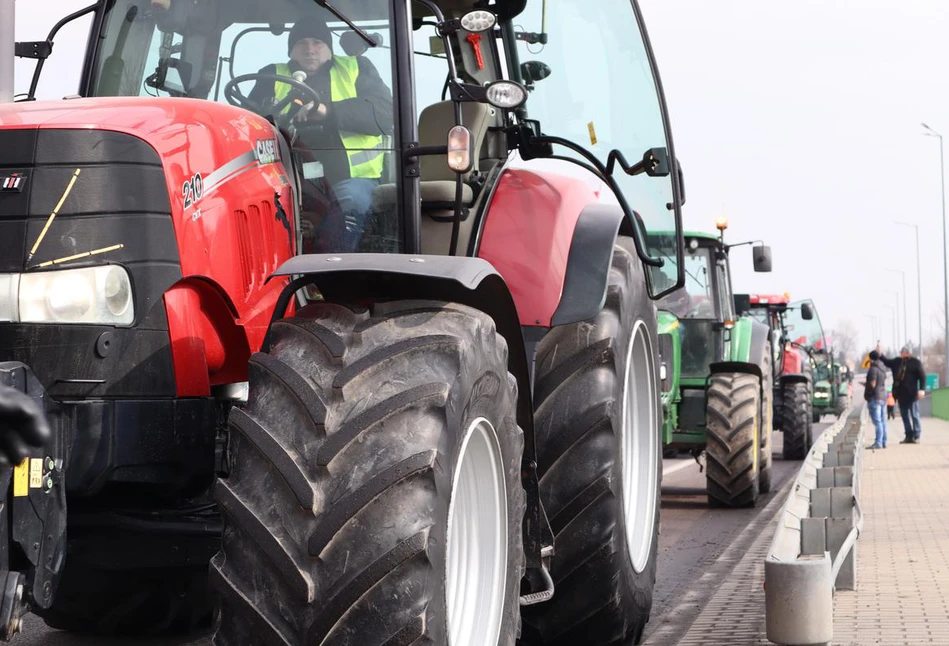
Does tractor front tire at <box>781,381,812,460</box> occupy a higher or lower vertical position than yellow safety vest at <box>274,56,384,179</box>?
lower

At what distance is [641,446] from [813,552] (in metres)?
1.26

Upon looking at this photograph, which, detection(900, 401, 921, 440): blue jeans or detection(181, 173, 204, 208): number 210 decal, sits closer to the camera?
detection(181, 173, 204, 208): number 210 decal

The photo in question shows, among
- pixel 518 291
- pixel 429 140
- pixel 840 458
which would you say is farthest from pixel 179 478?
pixel 840 458

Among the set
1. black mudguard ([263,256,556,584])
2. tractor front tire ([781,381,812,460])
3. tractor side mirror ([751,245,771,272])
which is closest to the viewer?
black mudguard ([263,256,556,584])

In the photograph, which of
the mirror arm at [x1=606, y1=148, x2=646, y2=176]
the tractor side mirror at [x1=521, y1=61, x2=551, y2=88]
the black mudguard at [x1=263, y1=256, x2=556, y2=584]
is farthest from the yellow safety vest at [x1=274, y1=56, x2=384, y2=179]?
the mirror arm at [x1=606, y1=148, x2=646, y2=176]

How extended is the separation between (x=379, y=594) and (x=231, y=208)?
4.70ft

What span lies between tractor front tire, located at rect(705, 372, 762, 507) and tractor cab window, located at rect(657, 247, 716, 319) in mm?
1841

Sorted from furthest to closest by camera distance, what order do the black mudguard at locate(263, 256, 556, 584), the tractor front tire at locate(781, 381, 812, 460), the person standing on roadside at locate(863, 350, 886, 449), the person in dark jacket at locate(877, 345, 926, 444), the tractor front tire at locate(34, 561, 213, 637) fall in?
the person in dark jacket at locate(877, 345, 926, 444)
the person standing on roadside at locate(863, 350, 886, 449)
the tractor front tire at locate(781, 381, 812, 460)
the tractor front tire at locate(34, 561, 213, 637)
the black mudguard at locate(263, 256, 556, 584)

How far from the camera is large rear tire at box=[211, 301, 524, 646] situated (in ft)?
10.1

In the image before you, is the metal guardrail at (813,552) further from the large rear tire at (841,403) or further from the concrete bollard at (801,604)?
the large rear tire at (841,403)

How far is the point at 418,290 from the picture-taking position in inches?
149

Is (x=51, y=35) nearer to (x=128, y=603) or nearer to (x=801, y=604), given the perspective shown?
(x=128, y=603)

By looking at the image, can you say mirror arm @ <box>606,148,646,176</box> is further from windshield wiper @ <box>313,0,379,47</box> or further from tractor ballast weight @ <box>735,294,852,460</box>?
tractor ballast weight @ <box>735,294,852,460</box>

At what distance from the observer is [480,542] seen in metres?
3.90
